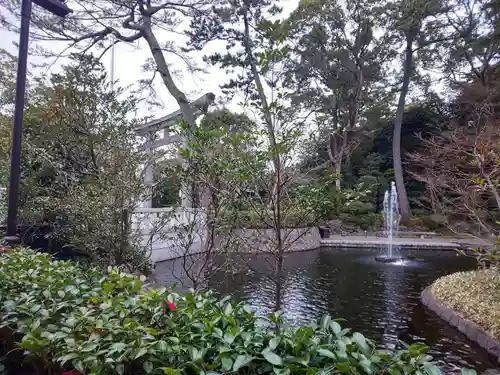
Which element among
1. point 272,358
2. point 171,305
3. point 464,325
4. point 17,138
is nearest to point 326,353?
point 272,358

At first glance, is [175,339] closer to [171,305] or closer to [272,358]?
[171,305]

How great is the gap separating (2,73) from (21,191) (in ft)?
16.7

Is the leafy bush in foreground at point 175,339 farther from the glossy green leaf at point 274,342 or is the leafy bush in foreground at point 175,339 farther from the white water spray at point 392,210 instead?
the white water spray at point 392,210

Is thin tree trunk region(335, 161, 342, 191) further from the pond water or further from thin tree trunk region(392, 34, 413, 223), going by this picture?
thin tree trunk region(392, 34, 413, 223)

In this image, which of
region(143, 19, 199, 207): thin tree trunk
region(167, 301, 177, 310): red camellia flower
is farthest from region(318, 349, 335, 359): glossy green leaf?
region(143, 19, 199, 207): thin tree trunk

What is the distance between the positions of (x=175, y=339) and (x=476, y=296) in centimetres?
484

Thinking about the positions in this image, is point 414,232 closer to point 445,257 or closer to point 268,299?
point 445,257

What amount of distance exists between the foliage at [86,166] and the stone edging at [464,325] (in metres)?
3.86

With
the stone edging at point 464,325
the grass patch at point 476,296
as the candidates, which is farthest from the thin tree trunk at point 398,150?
the stone edging at point 464,325

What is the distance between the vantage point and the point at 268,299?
18.2ft

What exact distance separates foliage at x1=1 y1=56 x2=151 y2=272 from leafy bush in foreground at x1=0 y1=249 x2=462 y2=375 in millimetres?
2142

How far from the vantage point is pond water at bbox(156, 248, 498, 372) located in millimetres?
4168

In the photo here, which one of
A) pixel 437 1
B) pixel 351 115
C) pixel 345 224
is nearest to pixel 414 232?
pixel 345 224

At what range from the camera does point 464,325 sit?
4.41 m
